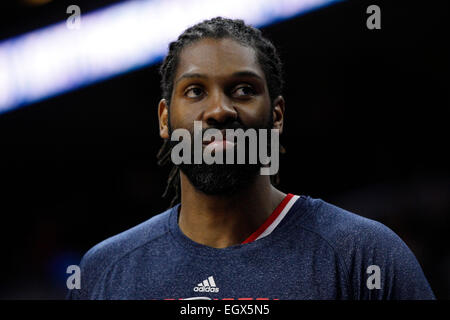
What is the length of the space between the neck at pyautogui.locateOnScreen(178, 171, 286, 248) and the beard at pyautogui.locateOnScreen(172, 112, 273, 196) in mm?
46

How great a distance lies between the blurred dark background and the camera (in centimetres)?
562

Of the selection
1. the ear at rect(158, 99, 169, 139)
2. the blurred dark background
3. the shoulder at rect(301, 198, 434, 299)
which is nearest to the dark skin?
the ear at rect(158, 99, 169, 139)

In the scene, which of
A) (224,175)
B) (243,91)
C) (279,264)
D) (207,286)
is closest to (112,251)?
(207,286)

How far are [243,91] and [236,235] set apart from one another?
595 mm

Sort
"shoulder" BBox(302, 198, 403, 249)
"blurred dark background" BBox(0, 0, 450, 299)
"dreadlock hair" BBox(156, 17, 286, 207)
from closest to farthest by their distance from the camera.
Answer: "shoulder" BBox(302, 198, 403, 249) → "dreadlock hair" BBox(156, 17, 286, 207) → "blurred dark background" BBox(0, 0, 450, 299)

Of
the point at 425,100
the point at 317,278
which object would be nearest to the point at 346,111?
the point at 425,100

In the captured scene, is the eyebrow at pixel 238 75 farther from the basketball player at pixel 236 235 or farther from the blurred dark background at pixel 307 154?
the blurred dark background at pixel 307 154

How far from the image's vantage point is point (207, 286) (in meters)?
2.03

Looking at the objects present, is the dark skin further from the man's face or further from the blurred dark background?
the blurred dark background

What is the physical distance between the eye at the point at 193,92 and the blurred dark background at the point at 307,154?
328 cm

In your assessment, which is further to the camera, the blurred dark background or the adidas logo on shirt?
the blurred dark background

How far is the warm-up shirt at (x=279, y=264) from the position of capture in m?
1.90

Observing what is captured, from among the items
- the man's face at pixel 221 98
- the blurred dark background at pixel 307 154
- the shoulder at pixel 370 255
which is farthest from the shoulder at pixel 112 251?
the blurred dark background at pixel 307 154

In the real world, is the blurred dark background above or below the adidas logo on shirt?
above
